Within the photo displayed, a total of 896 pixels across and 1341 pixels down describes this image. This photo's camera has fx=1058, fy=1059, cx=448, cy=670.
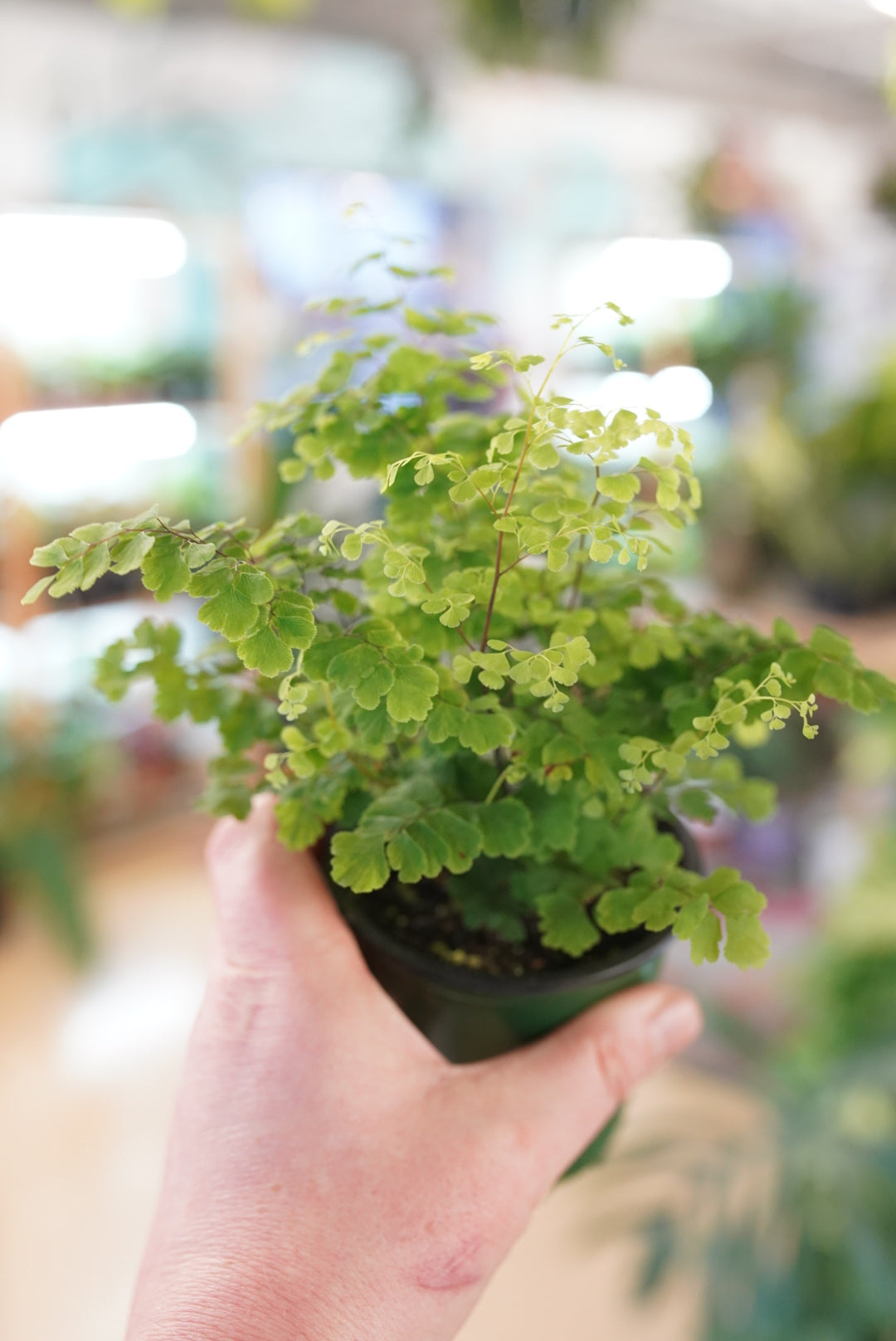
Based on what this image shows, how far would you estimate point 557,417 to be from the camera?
575 millimetres

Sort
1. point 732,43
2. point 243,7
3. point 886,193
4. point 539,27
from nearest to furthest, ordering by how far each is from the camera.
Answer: point 539,27
point 886,193
point 243,7
point 732,43

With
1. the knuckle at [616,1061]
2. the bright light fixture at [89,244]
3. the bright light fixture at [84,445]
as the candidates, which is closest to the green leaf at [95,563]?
the knuckle at [616,1061]

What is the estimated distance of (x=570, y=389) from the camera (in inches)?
235

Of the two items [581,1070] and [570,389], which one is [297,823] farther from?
[570,389]

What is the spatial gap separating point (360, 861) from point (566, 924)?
7.1 inches

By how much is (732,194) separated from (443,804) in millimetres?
6108

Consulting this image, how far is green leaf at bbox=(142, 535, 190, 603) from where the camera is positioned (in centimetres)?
55

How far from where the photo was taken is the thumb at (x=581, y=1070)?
730 millimetres

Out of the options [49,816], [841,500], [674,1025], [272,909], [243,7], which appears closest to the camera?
[272,909]

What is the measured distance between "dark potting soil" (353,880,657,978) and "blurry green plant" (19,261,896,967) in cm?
2

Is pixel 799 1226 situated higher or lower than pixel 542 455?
lower

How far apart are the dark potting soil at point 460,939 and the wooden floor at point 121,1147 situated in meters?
0.86

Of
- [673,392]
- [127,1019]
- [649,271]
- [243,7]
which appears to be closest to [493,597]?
[127,1019]

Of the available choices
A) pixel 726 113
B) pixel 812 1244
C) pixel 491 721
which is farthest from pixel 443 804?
pixel 726 113
